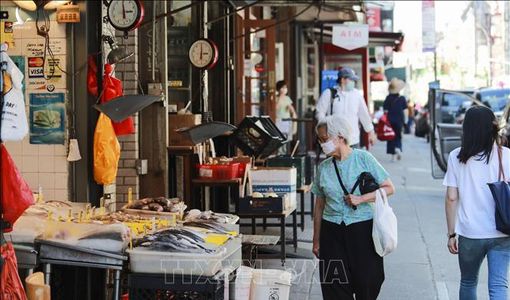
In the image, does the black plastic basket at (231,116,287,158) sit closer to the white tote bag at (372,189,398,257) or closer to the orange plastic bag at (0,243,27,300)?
the white tote bag at (372,189,398,257)

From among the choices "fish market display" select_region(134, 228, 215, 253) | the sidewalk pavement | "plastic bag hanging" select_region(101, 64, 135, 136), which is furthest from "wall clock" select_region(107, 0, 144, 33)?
"fish market display" select_region(134, 228, 215, 253)

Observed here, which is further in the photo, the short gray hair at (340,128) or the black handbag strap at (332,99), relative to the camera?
the black handbag strap at (332,99)

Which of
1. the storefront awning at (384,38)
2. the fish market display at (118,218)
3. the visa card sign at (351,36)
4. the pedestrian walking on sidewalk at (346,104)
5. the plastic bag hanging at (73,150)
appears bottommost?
the fish market display at (118,218)

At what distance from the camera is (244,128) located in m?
10.2

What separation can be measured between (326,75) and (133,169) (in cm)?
1271

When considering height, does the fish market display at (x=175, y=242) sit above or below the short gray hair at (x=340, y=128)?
below

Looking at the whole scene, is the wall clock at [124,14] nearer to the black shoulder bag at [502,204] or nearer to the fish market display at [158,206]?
the fish market display at [158,206]

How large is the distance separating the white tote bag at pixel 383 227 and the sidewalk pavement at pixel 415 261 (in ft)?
6.78

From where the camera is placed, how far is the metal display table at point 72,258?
523cm

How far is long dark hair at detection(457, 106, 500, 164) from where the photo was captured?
595cm

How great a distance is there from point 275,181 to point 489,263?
149 inches

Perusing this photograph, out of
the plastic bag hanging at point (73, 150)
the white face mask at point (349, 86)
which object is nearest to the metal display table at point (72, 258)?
the plastic bag hanging at point (73, 150)

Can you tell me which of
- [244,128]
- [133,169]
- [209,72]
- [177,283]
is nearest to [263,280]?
[177,283]

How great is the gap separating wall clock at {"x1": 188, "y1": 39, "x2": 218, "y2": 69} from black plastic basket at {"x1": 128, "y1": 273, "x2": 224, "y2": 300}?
638 cm
